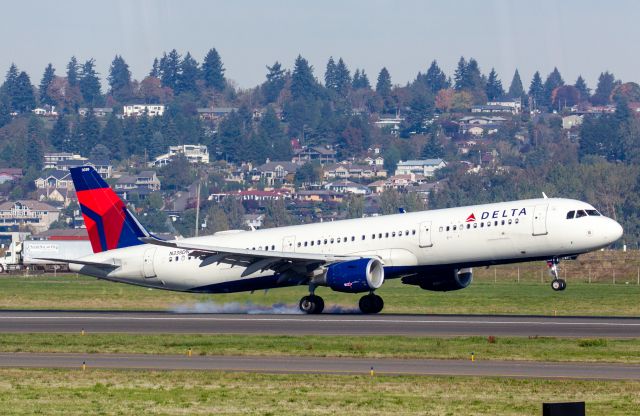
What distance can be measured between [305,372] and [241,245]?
27657 millimetres

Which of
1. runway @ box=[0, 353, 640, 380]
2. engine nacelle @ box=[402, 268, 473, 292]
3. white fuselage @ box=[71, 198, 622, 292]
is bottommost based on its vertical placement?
runway @ box=[0, 353, 640, 380]

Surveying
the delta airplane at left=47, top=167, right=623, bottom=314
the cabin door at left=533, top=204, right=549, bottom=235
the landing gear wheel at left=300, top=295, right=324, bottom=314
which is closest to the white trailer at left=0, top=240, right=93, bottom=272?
the delta airplane at left=47, top=167, right=623, bottom=314

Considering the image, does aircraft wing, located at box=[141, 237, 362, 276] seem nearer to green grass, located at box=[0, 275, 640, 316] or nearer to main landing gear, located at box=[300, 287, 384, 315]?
main landing gear, located at box=[300, 287, 384, 315]

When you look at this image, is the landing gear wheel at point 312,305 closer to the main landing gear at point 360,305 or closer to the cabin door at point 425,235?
the main landing gear at point 360,305

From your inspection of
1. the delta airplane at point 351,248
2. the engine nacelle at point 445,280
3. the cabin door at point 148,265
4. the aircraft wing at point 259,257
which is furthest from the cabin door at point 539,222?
the cabin door at point 148,265

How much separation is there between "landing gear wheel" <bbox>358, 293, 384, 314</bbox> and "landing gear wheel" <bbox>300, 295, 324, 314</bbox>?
1.75 m

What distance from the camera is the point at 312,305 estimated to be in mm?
62781

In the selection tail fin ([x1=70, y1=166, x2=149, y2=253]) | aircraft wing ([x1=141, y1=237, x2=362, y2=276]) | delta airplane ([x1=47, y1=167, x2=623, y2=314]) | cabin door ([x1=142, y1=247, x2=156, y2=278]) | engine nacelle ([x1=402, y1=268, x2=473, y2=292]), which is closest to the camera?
delta airplane ([x1=47, y1=167, x2=623, y2=314])

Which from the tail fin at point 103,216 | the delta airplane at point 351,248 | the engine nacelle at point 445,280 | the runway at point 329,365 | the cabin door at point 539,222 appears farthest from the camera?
the tail fin at point 103,216

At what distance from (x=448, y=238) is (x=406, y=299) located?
14399 mm

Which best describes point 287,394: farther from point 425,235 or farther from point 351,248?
point 351,248

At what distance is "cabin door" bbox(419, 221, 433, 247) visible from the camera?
61.2 m

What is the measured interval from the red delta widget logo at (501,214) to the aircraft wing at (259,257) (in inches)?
201

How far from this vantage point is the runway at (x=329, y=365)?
127 feet
